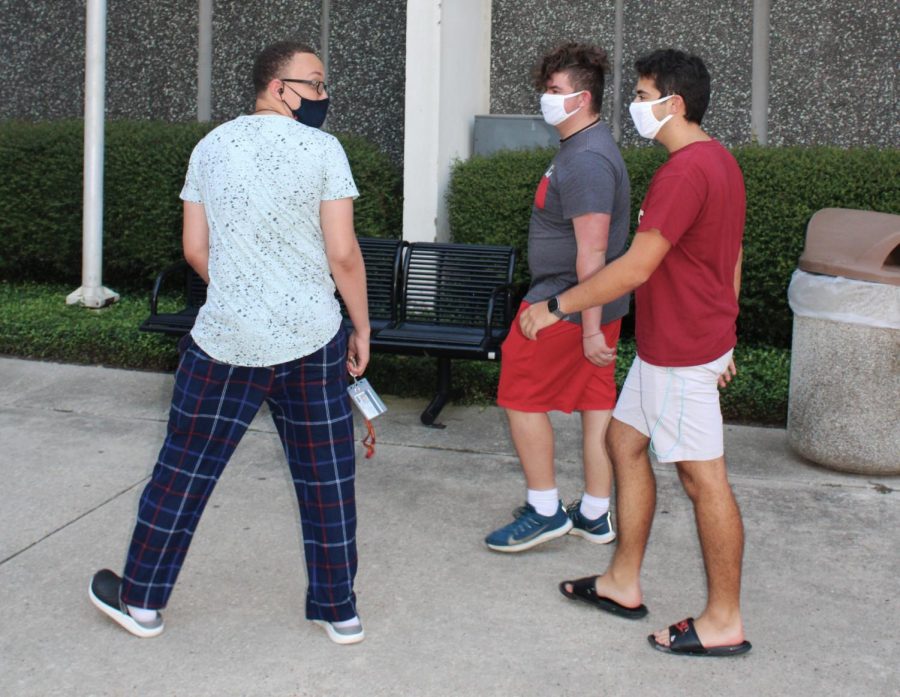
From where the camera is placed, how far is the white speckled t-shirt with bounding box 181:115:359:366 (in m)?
3.38

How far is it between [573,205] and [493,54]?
17.1ft

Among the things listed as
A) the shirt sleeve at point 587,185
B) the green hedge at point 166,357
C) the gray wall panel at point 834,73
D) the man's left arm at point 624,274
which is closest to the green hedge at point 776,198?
the green hedge at point 166,357

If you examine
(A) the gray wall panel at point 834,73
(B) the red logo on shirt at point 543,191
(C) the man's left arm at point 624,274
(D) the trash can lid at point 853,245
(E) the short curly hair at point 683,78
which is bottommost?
(C) the man's left arm at point 624,274

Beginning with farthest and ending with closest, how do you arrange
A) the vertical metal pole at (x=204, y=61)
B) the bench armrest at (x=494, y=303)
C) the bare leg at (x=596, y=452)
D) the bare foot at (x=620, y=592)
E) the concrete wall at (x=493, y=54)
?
the vertical metal pole at (x=204, y=61)
the concrete wall at (x=493, y=54)
the bench armrest at (x=494, y=303)
the bare leg at (x=596, y=452)
the bare foot at (x=620, y=592)

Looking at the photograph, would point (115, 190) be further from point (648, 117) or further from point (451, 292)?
point (648, 117)

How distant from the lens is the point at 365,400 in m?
3.76

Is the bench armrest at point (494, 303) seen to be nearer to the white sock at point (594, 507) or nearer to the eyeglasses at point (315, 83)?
the white sock at point (594, 507)

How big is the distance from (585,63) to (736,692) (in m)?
2.21

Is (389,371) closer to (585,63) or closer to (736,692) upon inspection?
(585,63)

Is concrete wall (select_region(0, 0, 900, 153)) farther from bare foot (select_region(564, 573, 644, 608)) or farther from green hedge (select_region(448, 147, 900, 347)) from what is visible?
bare foot (select_region(564, 573, 644, 608))

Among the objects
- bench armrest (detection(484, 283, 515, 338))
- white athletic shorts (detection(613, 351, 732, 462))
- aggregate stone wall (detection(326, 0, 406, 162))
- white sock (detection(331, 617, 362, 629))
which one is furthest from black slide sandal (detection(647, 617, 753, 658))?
aggregate stone wall (detection(326, 0, 406, 162))

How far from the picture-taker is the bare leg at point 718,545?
3.53 meters

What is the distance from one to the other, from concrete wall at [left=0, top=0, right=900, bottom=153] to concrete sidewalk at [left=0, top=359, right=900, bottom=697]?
330 centimetres

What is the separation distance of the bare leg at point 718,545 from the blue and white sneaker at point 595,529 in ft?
3.23
